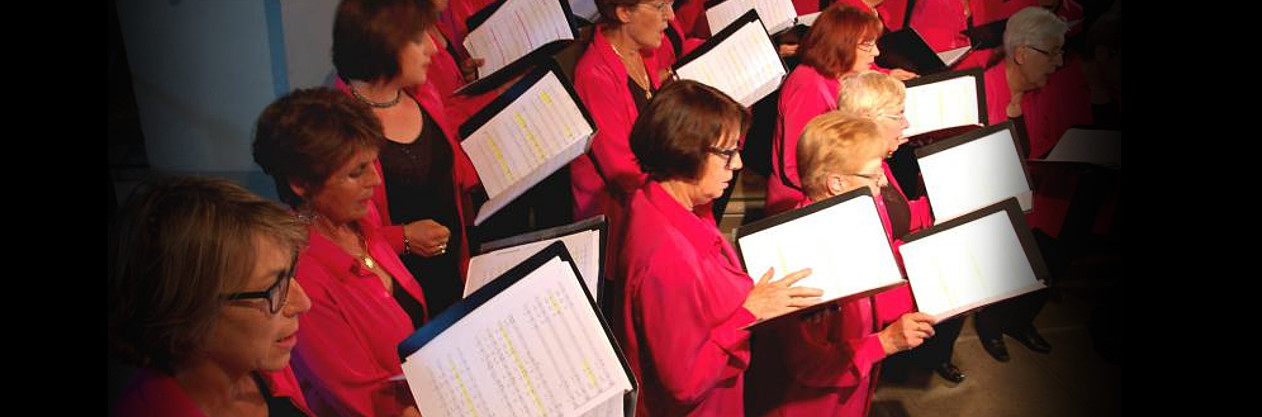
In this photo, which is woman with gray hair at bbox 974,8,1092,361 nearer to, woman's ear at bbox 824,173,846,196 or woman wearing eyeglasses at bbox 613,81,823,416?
woman's ear at bbox 824,173,846,196

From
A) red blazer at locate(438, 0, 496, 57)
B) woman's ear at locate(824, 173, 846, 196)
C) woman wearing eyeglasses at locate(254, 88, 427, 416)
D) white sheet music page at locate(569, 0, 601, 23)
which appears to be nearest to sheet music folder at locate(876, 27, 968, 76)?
woman's ear at locate(824, 173, 846, 196)

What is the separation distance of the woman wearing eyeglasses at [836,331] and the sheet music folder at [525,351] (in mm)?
409

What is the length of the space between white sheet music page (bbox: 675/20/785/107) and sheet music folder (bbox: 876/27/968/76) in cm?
28

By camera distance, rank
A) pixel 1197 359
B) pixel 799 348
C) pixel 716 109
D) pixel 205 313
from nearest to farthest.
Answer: pixel 205 313 < pixel 716 109 < pixel 799 348 < pixel 1197 359

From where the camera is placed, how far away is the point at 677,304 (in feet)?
6.19

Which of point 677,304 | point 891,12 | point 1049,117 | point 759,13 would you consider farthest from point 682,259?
point 1049,117

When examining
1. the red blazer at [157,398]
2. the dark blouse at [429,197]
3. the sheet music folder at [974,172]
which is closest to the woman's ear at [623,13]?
the dark blouse at [429,197]

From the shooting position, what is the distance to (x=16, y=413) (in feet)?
5.82

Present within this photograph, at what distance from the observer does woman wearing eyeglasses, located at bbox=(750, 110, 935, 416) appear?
202 centimetres

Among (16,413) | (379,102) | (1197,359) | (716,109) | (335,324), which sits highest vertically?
(379,102)

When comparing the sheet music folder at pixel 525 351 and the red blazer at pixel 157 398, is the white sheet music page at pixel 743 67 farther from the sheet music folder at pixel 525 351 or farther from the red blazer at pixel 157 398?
the red blazer at pixel 157 398

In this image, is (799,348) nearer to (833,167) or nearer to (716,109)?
(833,167)

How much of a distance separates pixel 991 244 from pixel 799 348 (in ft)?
2.00

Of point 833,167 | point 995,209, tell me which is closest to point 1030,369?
point 995,209
